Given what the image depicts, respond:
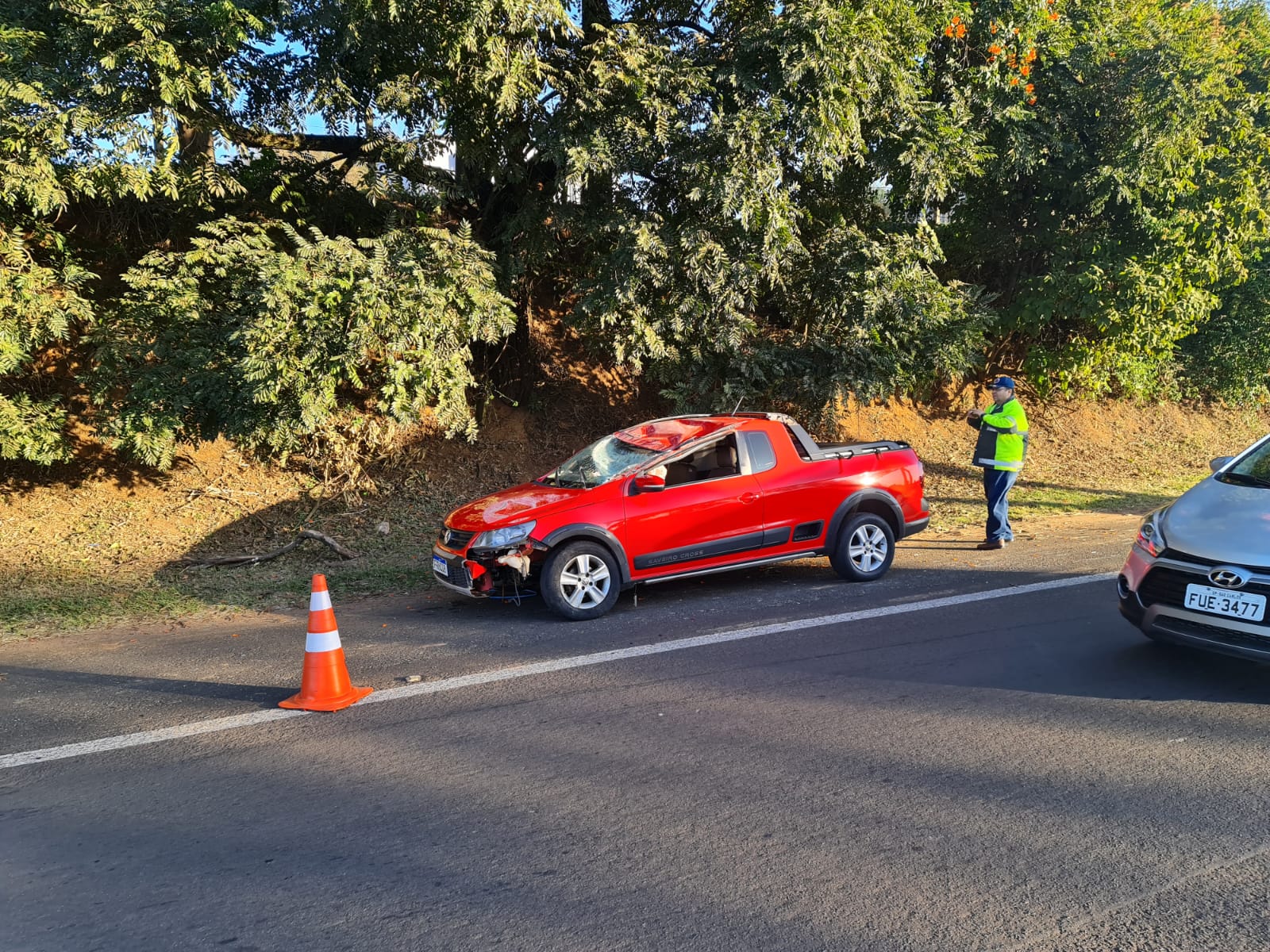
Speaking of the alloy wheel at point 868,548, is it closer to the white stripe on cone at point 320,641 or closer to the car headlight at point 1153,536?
the car headlight at point 1153,536

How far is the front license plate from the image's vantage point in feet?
16.5

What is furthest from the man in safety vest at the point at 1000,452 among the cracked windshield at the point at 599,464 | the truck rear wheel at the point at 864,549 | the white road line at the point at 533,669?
the cracked windshield at the point at 599,464

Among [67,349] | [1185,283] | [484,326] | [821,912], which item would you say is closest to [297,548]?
[484,326]

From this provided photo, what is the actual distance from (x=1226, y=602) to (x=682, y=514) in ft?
12.9

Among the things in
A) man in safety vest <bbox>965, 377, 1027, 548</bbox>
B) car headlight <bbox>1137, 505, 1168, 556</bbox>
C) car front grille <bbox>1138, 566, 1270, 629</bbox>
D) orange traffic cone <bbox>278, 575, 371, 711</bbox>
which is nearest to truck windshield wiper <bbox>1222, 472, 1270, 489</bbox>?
car headlight <bbox>1137, 505, 1168, 556</bbox>

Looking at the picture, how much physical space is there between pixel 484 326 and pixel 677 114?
10.9ft

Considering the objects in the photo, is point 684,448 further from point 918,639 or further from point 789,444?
point 918,639

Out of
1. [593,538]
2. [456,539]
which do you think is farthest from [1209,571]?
[456,539]

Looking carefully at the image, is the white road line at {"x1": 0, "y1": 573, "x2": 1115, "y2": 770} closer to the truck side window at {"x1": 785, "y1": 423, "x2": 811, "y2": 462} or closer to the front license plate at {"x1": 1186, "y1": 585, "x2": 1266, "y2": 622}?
the truck side window at {"x1": 785, "y1": 423, "x2": 811, "y2": 462}

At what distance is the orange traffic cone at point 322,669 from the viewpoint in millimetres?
5488

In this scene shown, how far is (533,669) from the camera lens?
6.09 meters

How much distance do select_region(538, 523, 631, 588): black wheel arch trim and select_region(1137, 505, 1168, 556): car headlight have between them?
369cm

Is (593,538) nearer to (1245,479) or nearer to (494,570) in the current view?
(494,570)

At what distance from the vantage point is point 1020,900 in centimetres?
331
